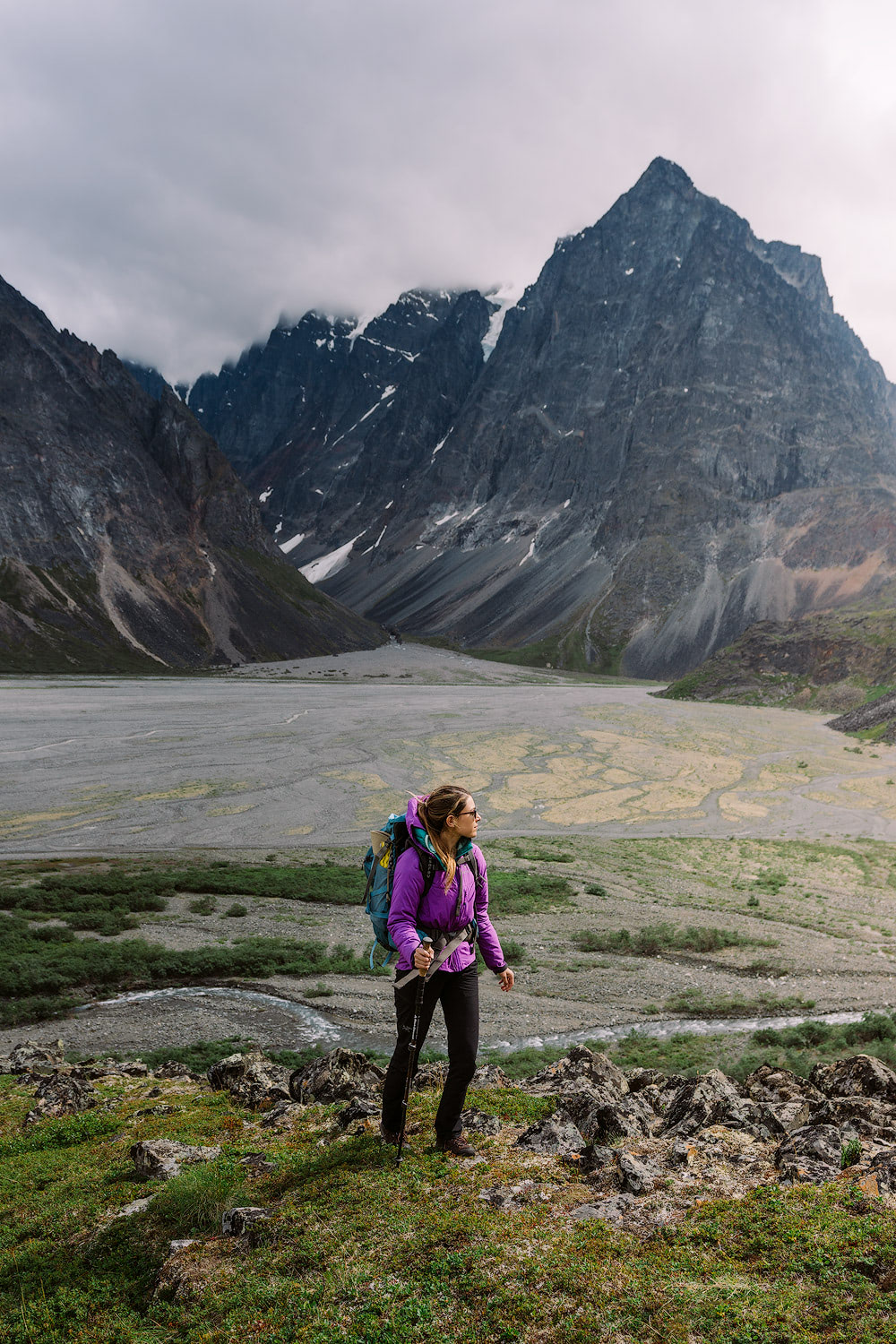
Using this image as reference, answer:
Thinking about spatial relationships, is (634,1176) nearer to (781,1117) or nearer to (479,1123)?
(479,1123)

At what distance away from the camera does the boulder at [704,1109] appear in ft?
29.7

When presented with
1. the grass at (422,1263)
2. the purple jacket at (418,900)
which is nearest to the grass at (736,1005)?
the grass at (422,1263)

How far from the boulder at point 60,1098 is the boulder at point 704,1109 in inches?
324

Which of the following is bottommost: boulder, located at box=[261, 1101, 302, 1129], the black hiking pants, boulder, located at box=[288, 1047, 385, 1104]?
boulder, located at box=[288, 1047, 385, 1104]

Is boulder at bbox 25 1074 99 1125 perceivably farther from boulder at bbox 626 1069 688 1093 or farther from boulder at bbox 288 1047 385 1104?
boulder at bbox 626 1069 688 1093

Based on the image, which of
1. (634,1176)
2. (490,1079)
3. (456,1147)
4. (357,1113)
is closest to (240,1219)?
(456,1147)

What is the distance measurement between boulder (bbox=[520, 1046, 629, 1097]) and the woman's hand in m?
4.68

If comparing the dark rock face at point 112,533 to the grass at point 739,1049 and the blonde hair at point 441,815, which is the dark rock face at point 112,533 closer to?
the grass at point 739,1049

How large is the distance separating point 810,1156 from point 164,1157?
681 centimetres

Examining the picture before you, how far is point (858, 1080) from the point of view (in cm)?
1066

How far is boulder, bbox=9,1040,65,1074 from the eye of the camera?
13516 mm

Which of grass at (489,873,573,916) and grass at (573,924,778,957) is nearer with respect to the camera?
grass at (573,924,778,957)

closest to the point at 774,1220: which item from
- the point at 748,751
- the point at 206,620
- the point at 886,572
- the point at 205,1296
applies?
the point at 205,1296

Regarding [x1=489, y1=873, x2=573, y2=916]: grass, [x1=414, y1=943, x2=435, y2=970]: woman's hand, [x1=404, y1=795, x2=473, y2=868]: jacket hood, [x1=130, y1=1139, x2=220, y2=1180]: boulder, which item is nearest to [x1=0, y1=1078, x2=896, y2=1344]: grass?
[x1=130, y1=1139, x2=220, y2=1180]: boulder
